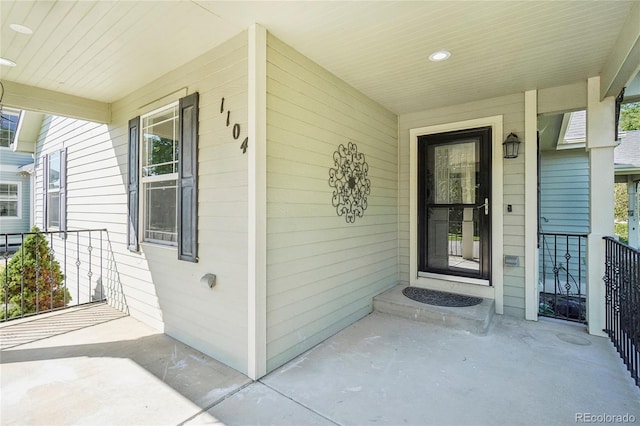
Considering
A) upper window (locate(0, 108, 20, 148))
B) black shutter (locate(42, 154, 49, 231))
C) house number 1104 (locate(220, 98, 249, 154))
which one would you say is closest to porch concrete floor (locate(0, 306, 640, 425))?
house number 1104 (locate(220, 98, 249, 154))

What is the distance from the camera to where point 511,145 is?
3.65 m

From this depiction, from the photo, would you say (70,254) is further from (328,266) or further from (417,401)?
(417,401)

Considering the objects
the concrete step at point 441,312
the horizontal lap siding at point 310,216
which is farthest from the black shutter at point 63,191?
the concrete step at point 441,312

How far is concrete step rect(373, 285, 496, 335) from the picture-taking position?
10.4ft

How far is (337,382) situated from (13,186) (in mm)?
11811

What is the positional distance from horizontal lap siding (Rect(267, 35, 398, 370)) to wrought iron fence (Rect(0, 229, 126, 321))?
8.35ft

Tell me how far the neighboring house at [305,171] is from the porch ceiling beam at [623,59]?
0.03 m

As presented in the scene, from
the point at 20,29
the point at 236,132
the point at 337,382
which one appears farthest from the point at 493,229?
the point at 20,29

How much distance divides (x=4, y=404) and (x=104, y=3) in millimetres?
2757

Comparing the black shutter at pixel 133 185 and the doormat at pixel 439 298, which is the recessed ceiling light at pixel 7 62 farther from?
the doormat at pixel 439 298

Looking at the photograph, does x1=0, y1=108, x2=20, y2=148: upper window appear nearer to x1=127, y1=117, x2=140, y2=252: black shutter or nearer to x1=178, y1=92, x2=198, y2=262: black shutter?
x1=127, y1=117, x2=140, y2=252: black shutter

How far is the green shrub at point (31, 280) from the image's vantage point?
14.4 ft

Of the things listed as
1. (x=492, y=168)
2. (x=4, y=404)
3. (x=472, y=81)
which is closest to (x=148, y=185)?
(x=4, y=404)

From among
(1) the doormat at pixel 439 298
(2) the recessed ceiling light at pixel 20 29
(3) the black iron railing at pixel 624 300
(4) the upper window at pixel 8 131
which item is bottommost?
(1) the doormat at pixel 439 298
